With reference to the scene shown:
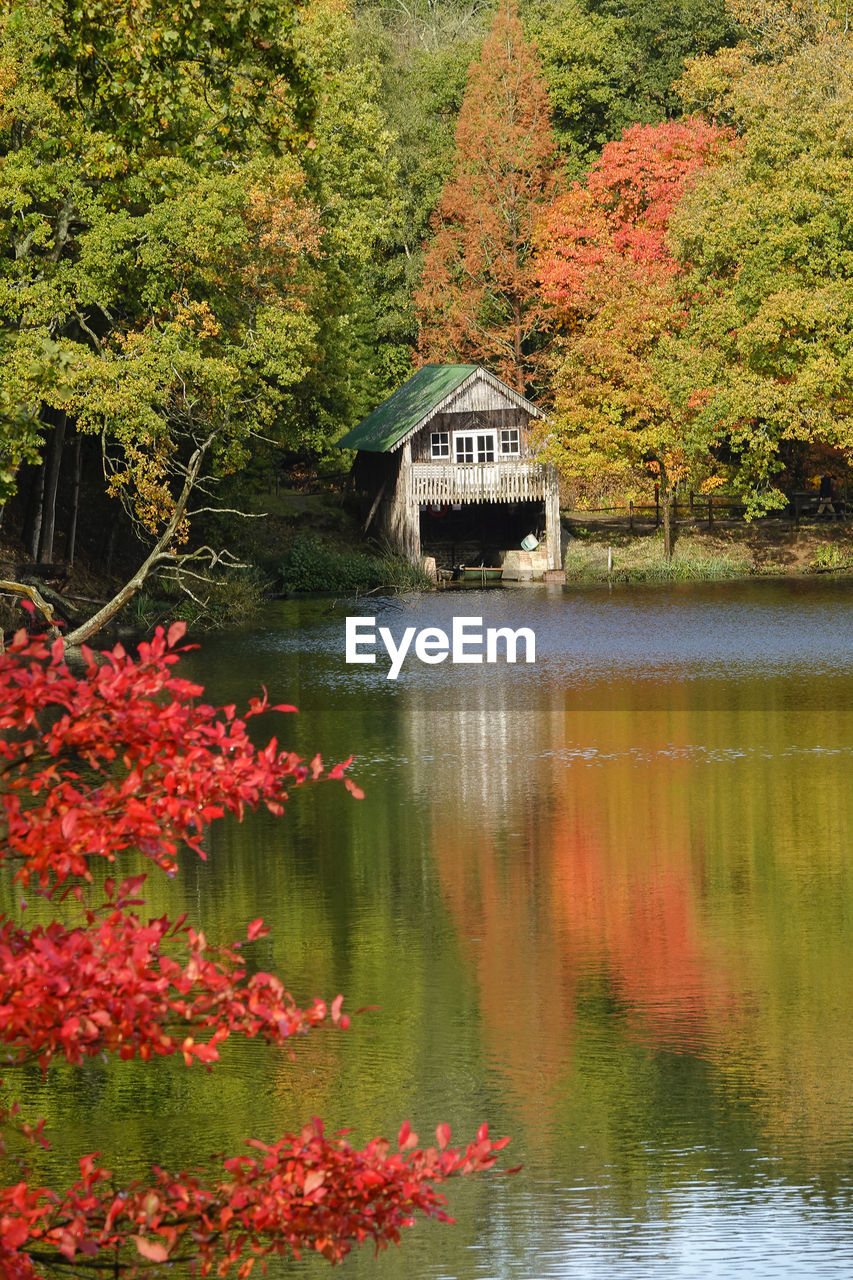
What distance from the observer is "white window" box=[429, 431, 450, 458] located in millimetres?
50594

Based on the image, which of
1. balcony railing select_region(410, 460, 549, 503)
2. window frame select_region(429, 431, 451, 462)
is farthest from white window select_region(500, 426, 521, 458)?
window frame select_region(429, 431, 451, 462)

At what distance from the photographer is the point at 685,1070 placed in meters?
9.80

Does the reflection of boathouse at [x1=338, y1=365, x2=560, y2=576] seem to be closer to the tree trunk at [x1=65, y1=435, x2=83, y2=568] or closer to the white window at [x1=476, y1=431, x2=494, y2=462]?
the white window at [x1=476, y1=431, x2=494, y2=462]

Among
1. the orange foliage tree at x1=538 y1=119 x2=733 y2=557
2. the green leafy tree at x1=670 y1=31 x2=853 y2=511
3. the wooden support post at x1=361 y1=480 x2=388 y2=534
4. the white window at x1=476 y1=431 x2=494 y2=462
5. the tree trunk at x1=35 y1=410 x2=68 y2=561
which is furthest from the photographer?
the wooden support post at x1=361 y1=480 x2=388 y2=534

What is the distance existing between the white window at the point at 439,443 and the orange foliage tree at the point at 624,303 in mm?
3284

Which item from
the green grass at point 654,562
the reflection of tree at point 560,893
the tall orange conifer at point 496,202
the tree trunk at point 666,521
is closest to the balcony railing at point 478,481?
the green grass at point 654,562

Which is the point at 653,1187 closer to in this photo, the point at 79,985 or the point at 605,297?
the point at 79,985

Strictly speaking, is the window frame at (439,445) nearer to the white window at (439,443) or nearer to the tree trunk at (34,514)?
the white window at (439,443)

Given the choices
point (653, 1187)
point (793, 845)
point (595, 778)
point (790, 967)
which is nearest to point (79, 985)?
point (653, 1187)

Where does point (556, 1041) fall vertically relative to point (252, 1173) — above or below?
below

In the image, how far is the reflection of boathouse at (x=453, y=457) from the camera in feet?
164

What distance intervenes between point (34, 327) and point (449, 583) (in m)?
22.0

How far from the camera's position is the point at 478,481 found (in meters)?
50.2

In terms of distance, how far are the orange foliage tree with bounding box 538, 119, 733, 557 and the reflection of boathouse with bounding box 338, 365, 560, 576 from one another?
147 centimetres
